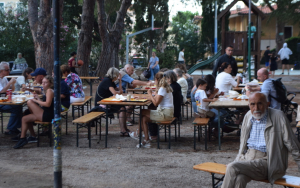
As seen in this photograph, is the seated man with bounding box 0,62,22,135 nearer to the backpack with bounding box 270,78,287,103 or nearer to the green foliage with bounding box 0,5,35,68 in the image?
the backpack with bounding box 270,78,287,103

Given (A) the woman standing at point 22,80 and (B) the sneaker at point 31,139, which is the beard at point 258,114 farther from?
(A) the woman standing at point 22,80

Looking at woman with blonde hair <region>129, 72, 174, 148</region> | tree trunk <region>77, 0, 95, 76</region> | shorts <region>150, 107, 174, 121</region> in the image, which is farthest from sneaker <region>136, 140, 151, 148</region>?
tree trunk <region>77, 0, 95, 76</region>

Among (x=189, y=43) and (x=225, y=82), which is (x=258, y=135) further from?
(x=189, y=43)

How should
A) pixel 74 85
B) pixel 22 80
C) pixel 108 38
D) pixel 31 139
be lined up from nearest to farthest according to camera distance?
1. pixel 31 139
2. pixel 74 85
3. pixel 22 80
4. pixel 108 38

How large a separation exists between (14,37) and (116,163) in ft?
66.9

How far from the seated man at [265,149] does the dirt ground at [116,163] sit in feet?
3.67

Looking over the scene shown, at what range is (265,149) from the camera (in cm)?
441

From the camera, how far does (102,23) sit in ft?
70.4

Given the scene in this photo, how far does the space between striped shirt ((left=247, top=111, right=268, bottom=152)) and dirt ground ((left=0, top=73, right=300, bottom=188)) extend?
1.07m

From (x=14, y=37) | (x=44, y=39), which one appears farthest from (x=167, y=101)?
(x=14, y=37)

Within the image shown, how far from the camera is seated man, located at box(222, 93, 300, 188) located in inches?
165

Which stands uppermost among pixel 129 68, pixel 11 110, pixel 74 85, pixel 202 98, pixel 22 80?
pixel 129 68

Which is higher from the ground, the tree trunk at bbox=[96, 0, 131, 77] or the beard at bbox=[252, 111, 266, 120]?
the tree trunk at bbox=[96, 0, 131, 77]

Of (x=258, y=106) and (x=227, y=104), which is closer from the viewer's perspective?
(x=258, y=106)
